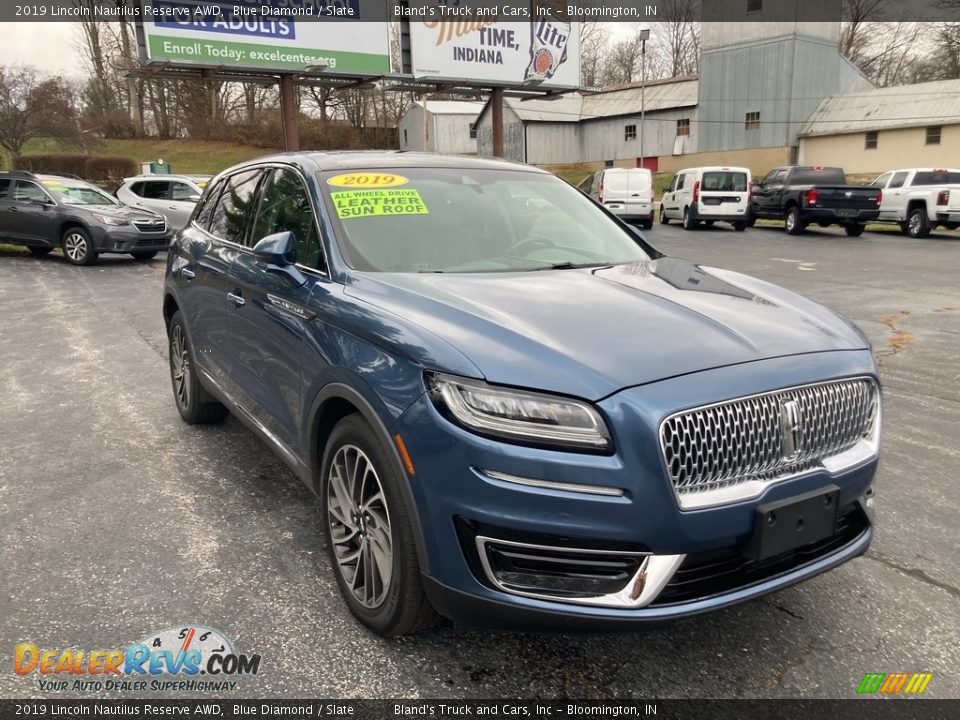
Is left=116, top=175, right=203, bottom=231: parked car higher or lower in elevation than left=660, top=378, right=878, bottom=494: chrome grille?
higher

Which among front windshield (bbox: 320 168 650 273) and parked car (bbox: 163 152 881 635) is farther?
front windshield (bbox: 320 168 650 273)

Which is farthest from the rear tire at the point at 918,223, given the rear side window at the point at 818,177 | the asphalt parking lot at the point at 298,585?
the asphalt parking lot at the point at 298,585

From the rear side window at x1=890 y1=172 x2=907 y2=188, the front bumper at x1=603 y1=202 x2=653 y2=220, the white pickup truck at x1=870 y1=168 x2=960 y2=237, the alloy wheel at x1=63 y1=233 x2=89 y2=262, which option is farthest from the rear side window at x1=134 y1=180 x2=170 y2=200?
the rear side window at x1=890 y1=172 x2=907 y2=188

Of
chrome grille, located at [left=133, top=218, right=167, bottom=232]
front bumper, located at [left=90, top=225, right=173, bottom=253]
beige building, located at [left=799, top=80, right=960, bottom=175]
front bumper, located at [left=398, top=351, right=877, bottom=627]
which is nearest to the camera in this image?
front bumper, located at [left=398, top=351, right=877, bottom=627]

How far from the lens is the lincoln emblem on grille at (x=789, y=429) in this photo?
7.32 ft

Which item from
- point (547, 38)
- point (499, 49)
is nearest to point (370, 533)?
point (499, 49)

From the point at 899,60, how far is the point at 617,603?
215 feet

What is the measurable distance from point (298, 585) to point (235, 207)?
235 cm

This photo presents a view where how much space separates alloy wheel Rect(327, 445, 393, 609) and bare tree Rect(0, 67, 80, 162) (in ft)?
124

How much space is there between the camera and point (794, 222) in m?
20.7

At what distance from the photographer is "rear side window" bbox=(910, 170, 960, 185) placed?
Result: 19297mm

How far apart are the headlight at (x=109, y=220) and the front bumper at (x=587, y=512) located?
45.9ft

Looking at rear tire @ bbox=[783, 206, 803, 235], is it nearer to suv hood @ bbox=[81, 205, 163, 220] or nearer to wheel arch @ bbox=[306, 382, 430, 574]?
suv hood @ bbox=[81, 205, 163, 220]

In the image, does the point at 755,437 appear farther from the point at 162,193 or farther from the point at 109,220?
the point at 162,193
